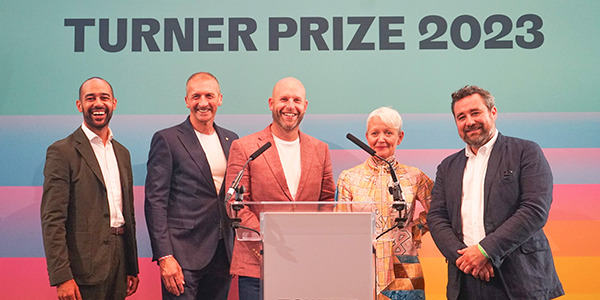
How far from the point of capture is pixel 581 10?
4305 mm

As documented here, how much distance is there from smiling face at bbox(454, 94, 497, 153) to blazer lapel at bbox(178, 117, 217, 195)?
5.48 feet

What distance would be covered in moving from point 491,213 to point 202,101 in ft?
6.69

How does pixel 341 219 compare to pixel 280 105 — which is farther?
pixel 280 105

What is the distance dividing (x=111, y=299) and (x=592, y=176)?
3.71 metres

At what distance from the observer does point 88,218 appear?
3324mm

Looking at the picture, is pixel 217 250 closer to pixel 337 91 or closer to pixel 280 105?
pixel 280 105

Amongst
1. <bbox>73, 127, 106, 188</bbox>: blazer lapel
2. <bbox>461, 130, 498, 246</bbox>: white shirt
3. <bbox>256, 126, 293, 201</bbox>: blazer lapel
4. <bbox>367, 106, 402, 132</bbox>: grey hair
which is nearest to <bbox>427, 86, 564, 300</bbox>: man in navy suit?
<bbox>461, 130, 498, 246</bbox>: white shirt

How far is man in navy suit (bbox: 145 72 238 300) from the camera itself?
3.45m

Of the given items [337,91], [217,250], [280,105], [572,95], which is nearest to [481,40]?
[572,95]

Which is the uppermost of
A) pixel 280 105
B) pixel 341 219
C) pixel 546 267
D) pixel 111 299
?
pixel 280 105

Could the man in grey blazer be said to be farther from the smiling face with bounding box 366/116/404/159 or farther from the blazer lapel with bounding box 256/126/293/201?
the smiling face with bounding box 366/116/404/159

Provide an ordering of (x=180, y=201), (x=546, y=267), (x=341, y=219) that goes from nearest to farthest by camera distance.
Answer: (x=341, y=219), (x=546, y=267), (x=180, y=201)

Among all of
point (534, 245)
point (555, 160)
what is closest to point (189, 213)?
point (534, 245)

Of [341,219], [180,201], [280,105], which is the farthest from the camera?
[180,201]
